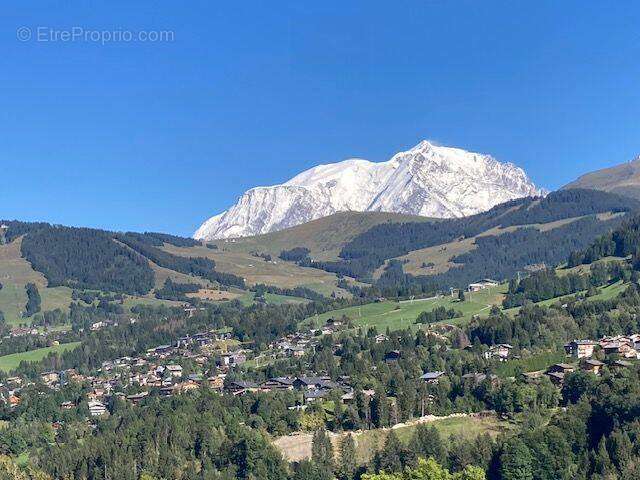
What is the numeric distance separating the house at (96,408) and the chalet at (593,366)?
64948 millimetres

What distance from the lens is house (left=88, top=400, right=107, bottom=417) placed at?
5768 inches

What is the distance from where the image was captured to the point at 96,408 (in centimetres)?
15025

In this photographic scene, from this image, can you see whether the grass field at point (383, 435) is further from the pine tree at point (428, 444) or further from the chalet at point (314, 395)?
the chalet at point (314, 395)

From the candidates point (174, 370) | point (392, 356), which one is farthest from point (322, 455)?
point (174, 370)

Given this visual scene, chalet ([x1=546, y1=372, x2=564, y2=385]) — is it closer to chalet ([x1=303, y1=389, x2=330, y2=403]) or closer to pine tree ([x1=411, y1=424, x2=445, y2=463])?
pine tree ([x1=411, y1=424, x2=445, y2=463])

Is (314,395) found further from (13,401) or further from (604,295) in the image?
(604,295)

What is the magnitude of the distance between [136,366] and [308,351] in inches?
1388

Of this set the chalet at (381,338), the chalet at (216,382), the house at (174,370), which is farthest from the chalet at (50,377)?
the chalet at (381,338)

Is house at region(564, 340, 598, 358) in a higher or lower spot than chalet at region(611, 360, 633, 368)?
higher

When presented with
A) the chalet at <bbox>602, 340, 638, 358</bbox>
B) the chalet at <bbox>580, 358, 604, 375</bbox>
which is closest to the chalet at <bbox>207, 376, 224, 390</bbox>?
the chalet at <bbox>580, 358, 604, 375</bbox>

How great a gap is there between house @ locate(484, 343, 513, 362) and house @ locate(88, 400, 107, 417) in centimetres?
5353

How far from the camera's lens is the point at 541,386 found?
386 ft

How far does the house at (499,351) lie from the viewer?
143 m

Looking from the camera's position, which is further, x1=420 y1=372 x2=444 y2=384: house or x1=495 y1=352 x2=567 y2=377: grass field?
x1=420 y1=372 x2=444 y2=384: house
